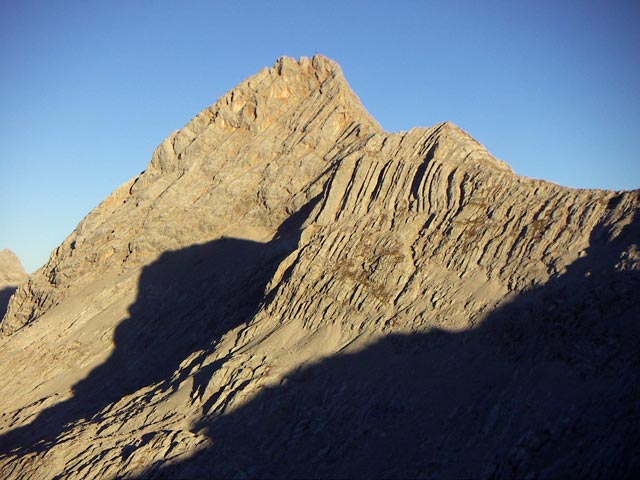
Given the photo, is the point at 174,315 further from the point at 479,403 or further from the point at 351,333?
the point at 479,403

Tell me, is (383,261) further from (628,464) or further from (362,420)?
(628,464)

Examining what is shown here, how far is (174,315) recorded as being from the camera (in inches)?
1972

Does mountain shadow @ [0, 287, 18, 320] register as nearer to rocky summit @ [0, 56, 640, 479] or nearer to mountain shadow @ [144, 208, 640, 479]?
rocky summit @ [0, 56, 640, 479]

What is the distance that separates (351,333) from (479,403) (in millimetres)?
9201

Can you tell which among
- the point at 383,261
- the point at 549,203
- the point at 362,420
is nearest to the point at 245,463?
the point at 362,420

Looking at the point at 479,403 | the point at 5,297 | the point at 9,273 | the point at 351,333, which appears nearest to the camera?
the point at 479,403

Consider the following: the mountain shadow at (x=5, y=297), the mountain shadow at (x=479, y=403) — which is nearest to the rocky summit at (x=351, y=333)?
the mountain shadow at (x=479, y=403)

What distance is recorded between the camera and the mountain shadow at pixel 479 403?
2502 centimetres

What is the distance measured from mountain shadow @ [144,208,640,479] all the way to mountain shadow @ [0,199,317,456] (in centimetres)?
982

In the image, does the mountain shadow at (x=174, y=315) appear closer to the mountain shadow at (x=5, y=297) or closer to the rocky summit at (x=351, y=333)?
the rocky summit at (x=351, y=333)

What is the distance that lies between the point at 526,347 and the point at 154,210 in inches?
1513

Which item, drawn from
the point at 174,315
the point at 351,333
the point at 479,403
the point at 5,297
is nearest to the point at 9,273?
the point at 5,297

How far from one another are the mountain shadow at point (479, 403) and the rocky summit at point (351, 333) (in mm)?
96

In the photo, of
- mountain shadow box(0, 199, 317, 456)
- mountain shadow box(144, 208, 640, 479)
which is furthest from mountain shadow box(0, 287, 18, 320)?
mountain shadow box(144, 208, 640, 479)
